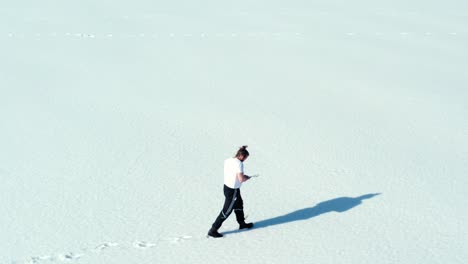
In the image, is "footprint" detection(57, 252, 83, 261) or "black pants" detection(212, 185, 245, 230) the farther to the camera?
"black pants" detection(212, 185, 245, 230)

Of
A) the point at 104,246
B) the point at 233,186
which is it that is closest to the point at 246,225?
the point at 233,186

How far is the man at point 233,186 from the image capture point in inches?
289

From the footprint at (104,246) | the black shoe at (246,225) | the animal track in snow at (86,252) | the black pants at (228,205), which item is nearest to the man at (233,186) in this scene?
the black pants at (228,205)

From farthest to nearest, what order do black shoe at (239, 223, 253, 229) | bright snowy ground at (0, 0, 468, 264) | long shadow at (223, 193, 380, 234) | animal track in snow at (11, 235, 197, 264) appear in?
long shadow at (223, 193, 380, 234) < black shoe at (239, 223, 253, 229) < bright snowy ground at (0, 0, 468, 264) < animal track in snow at (11, 235, 197, 264)

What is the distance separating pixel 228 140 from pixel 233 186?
4.37 m

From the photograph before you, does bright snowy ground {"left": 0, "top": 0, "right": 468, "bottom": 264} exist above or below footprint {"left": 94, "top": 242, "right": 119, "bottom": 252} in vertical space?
above

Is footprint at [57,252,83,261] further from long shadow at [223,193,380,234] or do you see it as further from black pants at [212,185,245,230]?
long shadow at [223,193,380,234]

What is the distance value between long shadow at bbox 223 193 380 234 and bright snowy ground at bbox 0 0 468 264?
3cm

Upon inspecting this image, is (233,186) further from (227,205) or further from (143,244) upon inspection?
(143,244)

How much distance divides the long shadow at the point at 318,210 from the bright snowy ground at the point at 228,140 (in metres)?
0.03

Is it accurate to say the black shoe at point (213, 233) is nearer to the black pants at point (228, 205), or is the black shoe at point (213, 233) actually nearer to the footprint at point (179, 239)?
the black pants at point (228, 205)

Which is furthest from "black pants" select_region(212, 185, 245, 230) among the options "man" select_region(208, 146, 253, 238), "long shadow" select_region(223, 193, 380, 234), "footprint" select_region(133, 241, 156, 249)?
"footprint" select_region(133, 241, 156, 249)

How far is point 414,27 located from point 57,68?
1530 centimetres

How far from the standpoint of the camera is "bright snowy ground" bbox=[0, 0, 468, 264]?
25.5ft
